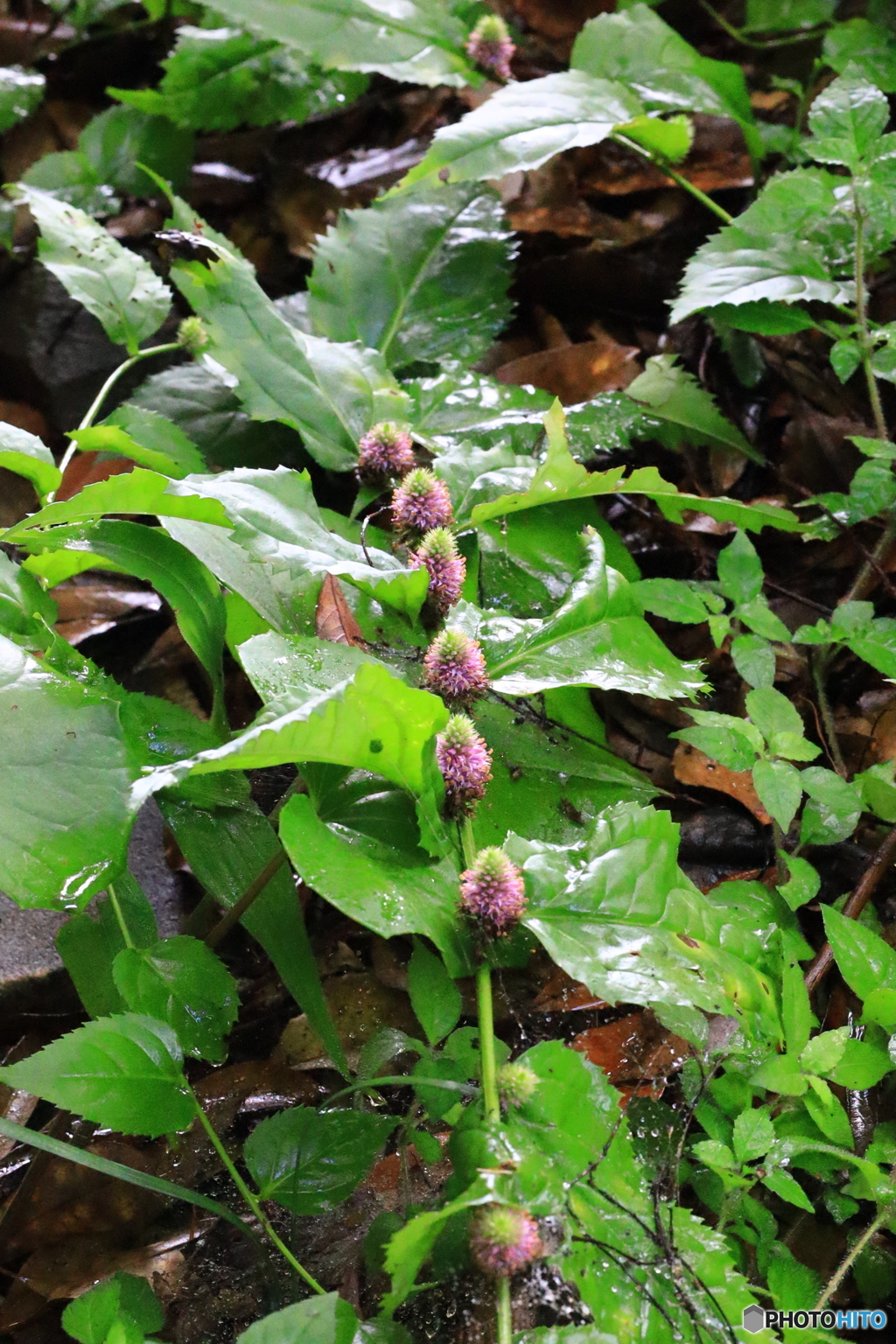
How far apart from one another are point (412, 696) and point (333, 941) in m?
0.59

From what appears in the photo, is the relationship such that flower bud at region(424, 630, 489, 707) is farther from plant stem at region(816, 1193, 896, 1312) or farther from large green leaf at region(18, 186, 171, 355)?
large green leaf at region(18, 186, 171, 355)

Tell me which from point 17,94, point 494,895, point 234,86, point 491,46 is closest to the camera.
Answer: point 494,895

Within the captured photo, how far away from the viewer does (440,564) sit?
124 cm

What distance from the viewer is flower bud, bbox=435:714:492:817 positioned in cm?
107

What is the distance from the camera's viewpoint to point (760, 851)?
57.3 inches

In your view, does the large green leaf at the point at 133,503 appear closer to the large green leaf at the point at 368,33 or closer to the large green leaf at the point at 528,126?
the large green leaf at the point at 528,126

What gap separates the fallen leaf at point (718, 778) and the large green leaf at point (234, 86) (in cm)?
186

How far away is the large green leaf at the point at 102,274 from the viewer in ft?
5.53

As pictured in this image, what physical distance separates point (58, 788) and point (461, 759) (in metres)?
0.44

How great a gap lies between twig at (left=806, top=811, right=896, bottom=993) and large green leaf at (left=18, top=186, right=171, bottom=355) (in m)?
1.49

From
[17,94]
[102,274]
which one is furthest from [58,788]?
[17,94]

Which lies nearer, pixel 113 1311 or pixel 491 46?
pixel 113 1311

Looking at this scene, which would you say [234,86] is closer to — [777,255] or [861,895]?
[777,255]

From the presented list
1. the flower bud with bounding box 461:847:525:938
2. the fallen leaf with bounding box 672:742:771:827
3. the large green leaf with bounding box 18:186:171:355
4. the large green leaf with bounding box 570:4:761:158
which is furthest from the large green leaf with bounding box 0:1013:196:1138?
the large green leaf with bounding box 570:4:761:158
